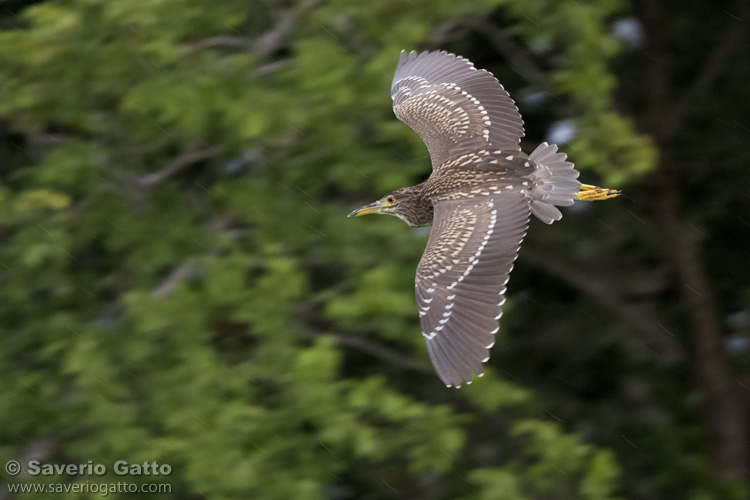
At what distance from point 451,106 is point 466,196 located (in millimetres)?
894

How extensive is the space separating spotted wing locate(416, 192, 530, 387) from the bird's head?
0.29 m

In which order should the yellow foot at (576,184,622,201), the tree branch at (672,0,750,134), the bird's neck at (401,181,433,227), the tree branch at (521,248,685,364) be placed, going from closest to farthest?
1. the bird's neck at (401,181,433,227)
2. the yellow foot at (576,184,622,201)
3. the tree branch at (521,248,685,364)
4. the tree branch at (672,0,750,134)

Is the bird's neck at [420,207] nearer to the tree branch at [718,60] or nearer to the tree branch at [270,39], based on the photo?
the tree branch at [270,39]

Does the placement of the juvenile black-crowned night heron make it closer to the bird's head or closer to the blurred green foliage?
the bird's head

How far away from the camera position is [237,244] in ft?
22.4

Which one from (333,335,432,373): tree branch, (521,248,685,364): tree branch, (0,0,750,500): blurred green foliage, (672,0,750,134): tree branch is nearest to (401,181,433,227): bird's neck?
(0,0,750,500): blurred green foliage

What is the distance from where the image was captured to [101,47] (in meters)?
6.46

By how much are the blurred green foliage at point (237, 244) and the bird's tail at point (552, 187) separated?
1.00 metres

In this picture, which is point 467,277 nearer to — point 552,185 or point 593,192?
point 552,185

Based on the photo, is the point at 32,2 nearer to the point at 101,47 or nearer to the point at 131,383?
the point at 101,47

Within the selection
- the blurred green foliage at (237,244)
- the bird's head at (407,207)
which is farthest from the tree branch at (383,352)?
the bird's head at (407,207)

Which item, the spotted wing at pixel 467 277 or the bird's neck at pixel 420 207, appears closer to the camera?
the spotted wing at pixel 467 277

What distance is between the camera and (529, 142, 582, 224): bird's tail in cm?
514

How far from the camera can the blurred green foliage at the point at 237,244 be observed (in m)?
6.21
